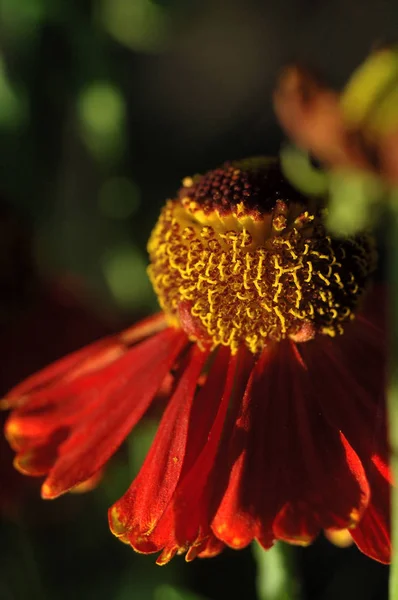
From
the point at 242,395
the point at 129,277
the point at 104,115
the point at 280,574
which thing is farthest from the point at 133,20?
the point at 280,574

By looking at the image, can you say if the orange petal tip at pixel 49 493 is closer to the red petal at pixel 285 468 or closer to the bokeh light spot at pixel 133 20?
the red petal at pixel 285 468

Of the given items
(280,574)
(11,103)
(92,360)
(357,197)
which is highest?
(357,197)

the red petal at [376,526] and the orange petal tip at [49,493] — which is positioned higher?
the orange petal tip at [49,493]

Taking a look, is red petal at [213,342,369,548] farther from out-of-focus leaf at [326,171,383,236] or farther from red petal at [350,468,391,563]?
out-of-focus leaf at [326,171,383,236]

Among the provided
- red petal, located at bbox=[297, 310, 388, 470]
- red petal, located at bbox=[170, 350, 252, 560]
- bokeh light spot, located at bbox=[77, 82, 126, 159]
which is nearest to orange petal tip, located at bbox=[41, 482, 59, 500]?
red petal, located at bbox=[170, 350, 252, 560]

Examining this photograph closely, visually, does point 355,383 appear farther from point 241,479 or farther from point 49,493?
point 49,493

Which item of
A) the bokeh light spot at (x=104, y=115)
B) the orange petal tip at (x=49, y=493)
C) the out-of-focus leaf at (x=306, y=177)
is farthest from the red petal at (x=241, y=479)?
the bokeh light spot at (x=104, y=115)
